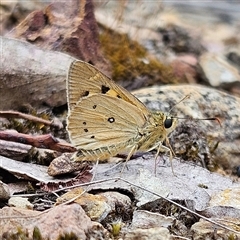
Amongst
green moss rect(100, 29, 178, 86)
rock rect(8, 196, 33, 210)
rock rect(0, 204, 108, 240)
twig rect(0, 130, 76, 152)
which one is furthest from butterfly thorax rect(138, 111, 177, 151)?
green moss rect(100, 29, 178, 86)

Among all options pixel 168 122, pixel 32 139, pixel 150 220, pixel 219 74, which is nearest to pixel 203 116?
pixel 168 122

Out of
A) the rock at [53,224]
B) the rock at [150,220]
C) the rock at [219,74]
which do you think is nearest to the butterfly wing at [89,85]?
the rock at [150,220]

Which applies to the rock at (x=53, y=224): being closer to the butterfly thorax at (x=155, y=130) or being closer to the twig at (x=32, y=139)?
the twig at (x=32, y=139)

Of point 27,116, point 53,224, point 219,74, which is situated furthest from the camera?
point 219,74

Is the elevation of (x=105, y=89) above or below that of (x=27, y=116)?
→ above

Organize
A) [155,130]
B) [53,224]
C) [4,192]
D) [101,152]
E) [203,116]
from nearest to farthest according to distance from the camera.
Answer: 1. [53,224]
2. [4,192]
3. [101,152]
4. [155,130]
5. [203,116]

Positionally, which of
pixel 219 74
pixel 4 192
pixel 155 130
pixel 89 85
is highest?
pixel 89 85

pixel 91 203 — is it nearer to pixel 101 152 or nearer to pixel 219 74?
pixel 101 152
